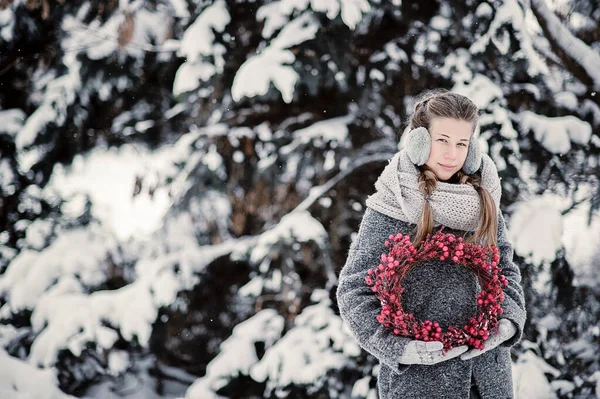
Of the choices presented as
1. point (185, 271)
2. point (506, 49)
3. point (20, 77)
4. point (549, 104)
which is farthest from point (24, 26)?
point (549, 104)

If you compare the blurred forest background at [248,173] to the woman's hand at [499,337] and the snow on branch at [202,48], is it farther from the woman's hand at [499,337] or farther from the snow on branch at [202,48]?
the woman's hand at [499,337]

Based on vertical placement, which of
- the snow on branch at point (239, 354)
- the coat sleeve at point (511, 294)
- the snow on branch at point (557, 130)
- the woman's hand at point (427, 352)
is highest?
the woman's hand at point (427, 352)

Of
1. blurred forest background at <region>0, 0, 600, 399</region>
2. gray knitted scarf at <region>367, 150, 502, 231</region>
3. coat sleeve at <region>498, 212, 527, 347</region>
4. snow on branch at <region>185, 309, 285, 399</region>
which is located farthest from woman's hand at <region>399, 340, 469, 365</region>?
snow on branch at <region>185, 309, 285, 399</region>

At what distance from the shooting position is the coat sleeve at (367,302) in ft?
4.97

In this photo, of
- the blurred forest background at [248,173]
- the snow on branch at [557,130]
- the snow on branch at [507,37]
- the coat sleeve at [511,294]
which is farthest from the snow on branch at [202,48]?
the coat sleeve at [511,294]

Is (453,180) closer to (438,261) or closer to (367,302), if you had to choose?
(438,261)

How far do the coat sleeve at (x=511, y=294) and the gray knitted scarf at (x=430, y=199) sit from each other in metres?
0.16

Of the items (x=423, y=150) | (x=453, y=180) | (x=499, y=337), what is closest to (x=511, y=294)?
(x=499, y=337)

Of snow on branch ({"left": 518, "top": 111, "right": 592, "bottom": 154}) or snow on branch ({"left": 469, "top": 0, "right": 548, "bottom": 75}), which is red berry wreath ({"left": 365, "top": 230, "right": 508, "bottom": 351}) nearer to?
snow on branch ({"left": 518, "top": 111, "right": 592, "bottom": 154})

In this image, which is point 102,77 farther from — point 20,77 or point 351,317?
point 351,317

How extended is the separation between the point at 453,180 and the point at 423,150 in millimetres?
155

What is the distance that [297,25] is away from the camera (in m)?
3.64

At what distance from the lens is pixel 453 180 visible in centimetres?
175

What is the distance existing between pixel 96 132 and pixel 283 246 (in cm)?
210
